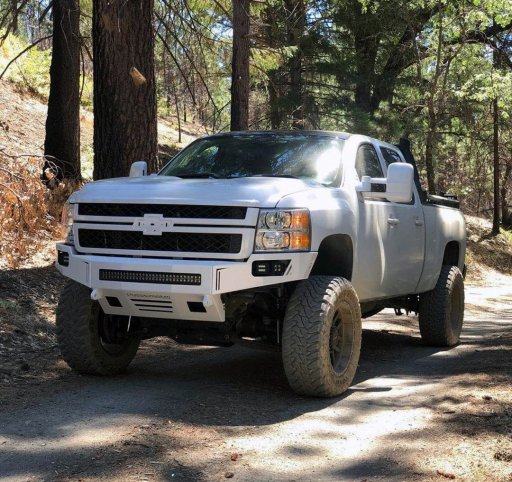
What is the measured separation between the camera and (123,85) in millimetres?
9367

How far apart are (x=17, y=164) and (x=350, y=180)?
5935mm

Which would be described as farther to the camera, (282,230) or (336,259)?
(336,259)

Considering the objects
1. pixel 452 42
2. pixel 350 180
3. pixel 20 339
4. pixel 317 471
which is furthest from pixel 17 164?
pixel 452 42

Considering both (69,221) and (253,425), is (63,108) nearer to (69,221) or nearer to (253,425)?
(69,221)

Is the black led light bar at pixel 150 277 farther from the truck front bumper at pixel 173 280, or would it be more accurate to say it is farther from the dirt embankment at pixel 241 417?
the dirt embankment at pixel 241 417

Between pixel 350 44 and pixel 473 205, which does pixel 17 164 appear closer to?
pixel 350 44

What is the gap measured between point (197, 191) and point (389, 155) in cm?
311

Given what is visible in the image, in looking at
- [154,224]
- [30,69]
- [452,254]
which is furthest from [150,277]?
[30,69]

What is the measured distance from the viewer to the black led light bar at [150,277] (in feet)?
16.8

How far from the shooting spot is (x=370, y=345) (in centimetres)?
876

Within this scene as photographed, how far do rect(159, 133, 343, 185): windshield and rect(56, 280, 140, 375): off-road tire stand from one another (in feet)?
4.57

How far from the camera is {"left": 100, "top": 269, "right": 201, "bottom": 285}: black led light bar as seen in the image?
5.13 m

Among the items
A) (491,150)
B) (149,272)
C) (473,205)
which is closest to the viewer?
(149,272)

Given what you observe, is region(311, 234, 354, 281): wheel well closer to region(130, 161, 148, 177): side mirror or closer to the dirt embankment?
the dirt embankment
